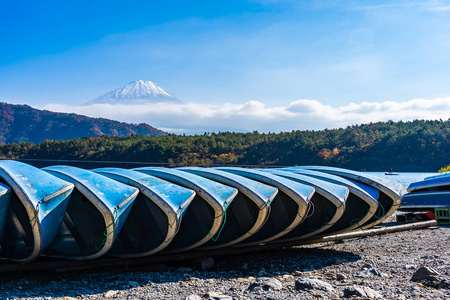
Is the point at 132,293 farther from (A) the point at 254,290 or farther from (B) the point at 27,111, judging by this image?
(B) the point at 27,111

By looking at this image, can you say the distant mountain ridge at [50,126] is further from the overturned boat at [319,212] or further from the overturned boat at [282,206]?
the overturned boat at [282,206]

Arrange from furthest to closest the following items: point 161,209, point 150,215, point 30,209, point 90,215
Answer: point 150,215 < point 90,215 < point 161,209 < point 30,209

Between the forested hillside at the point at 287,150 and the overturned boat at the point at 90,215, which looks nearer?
the overturned boat at the point at 90,215

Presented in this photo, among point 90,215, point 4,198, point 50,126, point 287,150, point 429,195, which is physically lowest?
point 429,195

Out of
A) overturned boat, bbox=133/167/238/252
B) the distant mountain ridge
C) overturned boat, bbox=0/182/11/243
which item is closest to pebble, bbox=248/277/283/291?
overturned boat, bbox=133/167/238/252

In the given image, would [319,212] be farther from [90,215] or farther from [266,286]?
[90,215]

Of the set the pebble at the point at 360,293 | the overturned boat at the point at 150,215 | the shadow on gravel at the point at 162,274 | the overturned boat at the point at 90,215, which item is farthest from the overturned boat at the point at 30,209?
the pebble at the point at 360,293

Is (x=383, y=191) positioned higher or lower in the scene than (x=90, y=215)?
higher

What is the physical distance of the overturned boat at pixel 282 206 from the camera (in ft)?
24.4

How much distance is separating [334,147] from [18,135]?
11654 centimetres

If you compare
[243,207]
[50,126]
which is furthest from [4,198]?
[50,126]

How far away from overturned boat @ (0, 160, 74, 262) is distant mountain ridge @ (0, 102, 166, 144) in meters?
135

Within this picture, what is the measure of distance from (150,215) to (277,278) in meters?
2.63

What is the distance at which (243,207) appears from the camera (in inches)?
319
